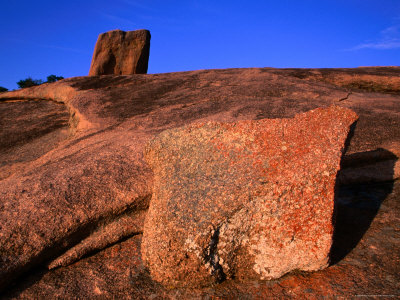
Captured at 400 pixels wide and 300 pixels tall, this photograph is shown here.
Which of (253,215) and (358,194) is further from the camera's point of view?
(358,194)

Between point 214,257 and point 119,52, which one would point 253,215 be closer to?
point 214,257

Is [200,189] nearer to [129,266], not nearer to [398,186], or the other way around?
[129,266]

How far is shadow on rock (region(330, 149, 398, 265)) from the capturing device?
2012 mm

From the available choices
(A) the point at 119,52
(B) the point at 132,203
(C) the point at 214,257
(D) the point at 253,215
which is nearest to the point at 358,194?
(D) the point at 253,215

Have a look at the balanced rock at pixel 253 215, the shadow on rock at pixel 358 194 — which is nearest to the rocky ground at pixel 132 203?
the shadow on rock at pixel 358 194

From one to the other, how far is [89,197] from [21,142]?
3523mm

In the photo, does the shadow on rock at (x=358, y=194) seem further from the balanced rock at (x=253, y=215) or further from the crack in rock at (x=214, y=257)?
the crack in rock at (x=214, y=257)

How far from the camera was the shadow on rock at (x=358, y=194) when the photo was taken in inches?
79.2

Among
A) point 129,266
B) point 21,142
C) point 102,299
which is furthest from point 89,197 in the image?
point 21,142

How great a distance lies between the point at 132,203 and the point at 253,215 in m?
1.02

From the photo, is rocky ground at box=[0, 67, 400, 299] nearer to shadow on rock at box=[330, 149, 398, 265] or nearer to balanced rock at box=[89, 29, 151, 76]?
shadow on rock at box=[330, 149, 398, 265]

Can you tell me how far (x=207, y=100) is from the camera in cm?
470

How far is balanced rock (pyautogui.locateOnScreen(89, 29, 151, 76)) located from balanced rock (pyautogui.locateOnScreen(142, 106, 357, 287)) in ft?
25.3

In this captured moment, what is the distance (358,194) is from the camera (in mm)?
2795
